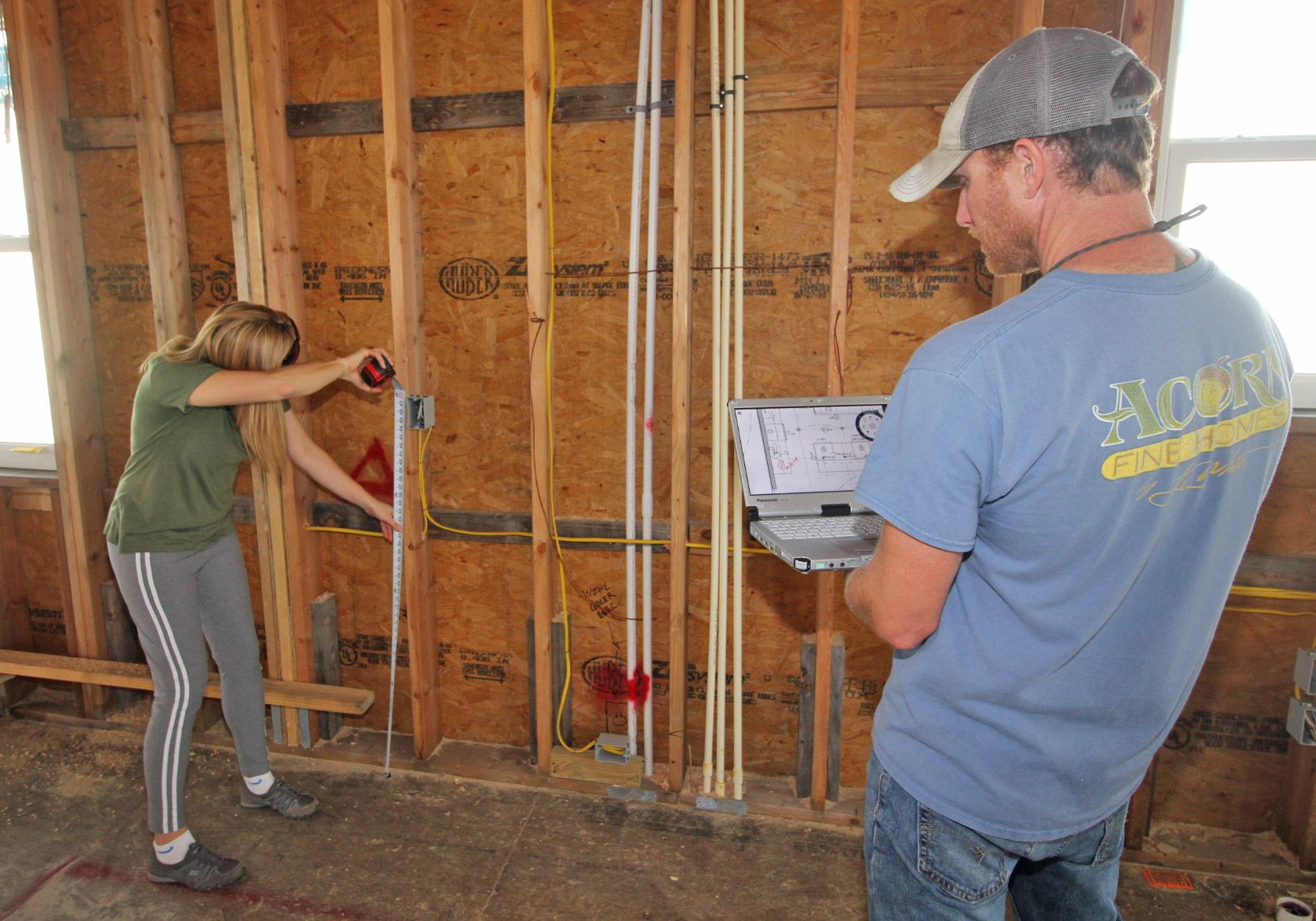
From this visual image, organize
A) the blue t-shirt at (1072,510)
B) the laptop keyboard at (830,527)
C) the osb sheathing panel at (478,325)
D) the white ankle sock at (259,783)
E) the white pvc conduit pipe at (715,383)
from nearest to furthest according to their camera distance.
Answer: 1. the blue t-shirt at (1072,510)
2. the laptop keyboard at (830,527)
3. the white pvc conduit pipe at (715,383)
4. the white ankle sock at (259,783)
5. the osb sheathing panel at (478,325)

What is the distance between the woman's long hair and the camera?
212 centimetres

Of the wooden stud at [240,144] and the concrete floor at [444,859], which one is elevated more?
the wooden stud at [240,144]

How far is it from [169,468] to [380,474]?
0.78 meters

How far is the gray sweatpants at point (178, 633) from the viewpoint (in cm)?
211

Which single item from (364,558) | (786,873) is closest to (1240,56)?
(786,873)

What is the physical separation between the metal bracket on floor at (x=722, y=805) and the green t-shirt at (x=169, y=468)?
168 centimetres

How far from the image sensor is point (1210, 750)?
2.46 metres

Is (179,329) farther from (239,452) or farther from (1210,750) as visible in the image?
(1210,750)

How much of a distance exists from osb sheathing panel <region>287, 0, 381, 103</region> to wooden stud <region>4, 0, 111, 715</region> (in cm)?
93

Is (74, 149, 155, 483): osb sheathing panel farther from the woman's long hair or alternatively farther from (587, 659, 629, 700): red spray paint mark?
(587, 659, 629, 700): red spray paint mark

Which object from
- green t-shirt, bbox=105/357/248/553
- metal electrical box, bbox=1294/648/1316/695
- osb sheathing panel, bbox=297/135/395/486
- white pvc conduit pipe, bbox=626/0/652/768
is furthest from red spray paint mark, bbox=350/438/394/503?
metal electrical box, bbox=1294/648/1316/695

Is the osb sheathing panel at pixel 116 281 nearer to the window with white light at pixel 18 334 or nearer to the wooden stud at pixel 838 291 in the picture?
the window with white light at pixel 18 334

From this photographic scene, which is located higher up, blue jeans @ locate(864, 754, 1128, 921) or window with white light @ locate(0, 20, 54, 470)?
window with white light @ locate(0, 20, 54, 470)

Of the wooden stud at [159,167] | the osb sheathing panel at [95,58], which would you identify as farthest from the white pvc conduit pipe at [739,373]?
the osb sheathing panel at [95,58]
